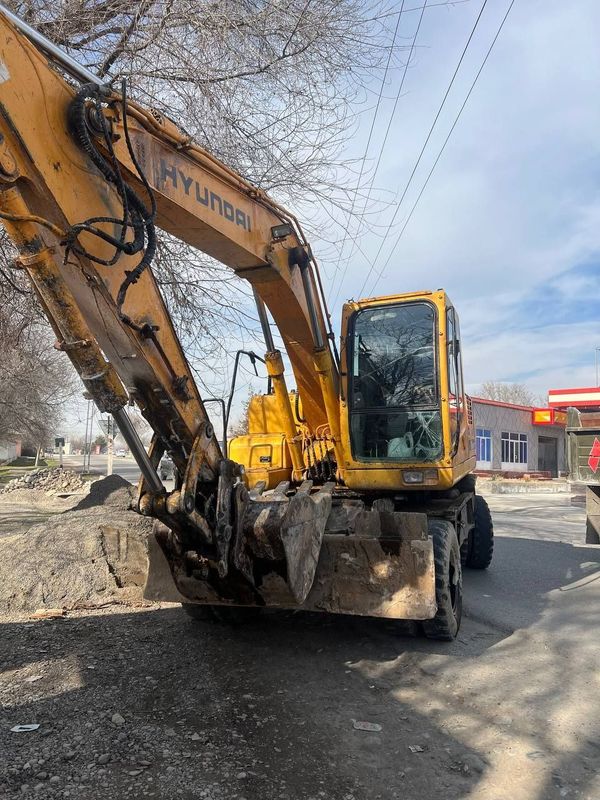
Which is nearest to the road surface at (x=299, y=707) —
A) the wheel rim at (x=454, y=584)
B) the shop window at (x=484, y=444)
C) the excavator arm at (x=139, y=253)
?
the wheel rim at (x=454, y=584)

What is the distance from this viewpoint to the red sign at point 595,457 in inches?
397

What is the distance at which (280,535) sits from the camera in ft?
14.0

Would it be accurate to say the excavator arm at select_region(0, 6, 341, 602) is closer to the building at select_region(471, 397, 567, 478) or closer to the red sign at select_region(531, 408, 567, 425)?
the building at select_region(471, 397, 567, 478)

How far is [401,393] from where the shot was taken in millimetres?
6285

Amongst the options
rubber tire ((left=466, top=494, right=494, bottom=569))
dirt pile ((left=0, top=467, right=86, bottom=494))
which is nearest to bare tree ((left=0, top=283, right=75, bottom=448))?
dirt pile ((left=0, top=467, right=86, bottom=494))

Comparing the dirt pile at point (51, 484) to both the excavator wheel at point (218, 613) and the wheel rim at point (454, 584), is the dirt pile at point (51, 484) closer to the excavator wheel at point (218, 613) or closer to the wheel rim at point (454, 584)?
the excavator wheel at point (218, 613)

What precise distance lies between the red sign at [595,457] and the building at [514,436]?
22548 mm

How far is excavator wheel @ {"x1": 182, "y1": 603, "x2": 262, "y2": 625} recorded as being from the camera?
5.53m

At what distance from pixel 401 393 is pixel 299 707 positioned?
10.5 ft

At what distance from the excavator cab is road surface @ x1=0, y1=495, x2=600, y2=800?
4.87 feet

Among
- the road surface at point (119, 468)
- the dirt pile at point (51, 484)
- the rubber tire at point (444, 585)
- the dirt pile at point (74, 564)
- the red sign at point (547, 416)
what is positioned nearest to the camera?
the rubber tire at point (444, 585)

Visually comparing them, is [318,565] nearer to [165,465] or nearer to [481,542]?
[165,465]

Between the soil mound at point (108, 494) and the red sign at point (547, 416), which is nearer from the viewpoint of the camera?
the soil mound at point (108, 494)

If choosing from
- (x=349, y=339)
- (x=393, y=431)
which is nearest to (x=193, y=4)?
(x=349, y=339)
